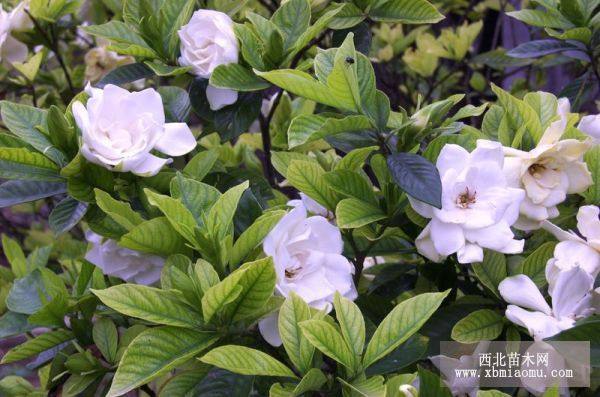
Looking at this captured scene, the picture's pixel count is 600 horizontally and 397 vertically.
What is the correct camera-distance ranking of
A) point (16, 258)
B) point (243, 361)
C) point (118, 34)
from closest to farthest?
point (243, 361) → point (118, 34) → point (16, 258)

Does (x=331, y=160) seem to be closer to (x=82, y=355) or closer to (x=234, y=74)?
(x=234, y=74)

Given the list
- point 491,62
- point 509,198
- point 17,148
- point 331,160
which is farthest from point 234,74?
point 491,62

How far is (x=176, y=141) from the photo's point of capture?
1.06 meters

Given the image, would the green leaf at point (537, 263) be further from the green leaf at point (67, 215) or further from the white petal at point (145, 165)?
the green leaf at point (67, 215)

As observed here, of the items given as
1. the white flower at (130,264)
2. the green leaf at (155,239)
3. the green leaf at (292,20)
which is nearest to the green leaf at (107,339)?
the white flower at (130,264)

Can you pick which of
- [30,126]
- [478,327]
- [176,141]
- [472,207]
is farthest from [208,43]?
[478,327]

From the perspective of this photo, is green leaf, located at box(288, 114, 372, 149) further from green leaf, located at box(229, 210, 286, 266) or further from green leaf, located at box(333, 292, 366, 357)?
green leaf, located at box(333, 292, 366, 357)

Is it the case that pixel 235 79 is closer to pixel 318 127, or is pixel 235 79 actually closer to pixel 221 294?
pixel 318 127

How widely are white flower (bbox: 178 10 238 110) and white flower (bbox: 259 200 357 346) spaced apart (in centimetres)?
31

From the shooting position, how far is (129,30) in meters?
1.25

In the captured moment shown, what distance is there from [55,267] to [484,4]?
1.87 meters

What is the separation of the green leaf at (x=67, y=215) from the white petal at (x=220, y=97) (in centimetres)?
29

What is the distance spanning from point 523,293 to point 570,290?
60 millimetres

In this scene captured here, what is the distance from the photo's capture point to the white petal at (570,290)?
0.90 m
